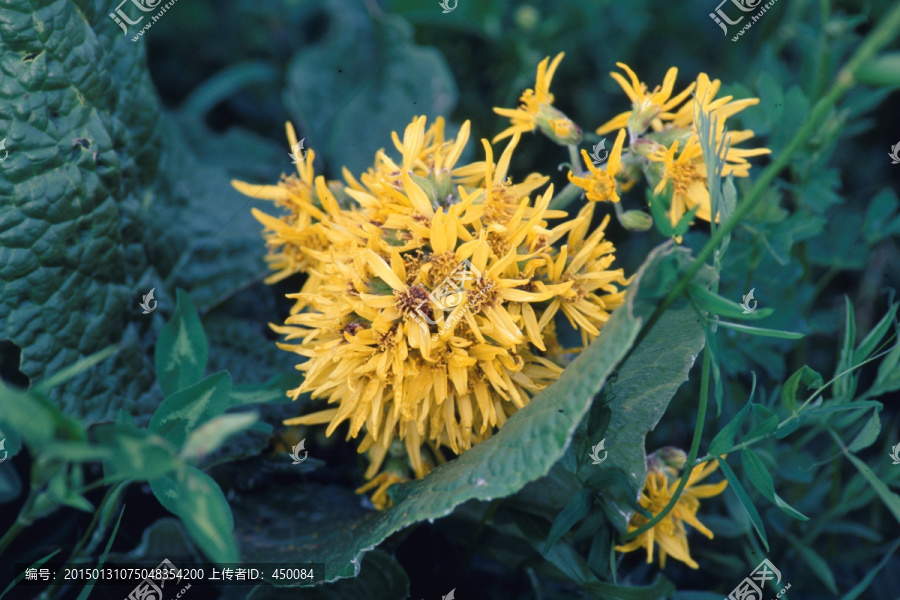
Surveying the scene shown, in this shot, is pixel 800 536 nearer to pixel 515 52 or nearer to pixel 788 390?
pixel 788 390

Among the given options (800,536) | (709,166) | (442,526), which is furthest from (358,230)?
(800,536)

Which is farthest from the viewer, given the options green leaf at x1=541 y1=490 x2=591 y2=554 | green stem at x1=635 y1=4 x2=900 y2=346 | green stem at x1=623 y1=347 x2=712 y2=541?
green leaf at x1=541 y1=490 x2=591 y2=554

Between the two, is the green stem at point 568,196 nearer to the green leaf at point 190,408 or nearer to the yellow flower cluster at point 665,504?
the yellow flower cluster at point 665,504

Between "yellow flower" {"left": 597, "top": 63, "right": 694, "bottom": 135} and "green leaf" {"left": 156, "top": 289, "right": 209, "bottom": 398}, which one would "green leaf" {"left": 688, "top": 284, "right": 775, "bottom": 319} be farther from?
"green leaf" {"left": 156, "top": 289, "right": 209, "bottom": 398}

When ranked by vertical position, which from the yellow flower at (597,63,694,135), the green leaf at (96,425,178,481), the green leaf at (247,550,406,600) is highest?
the yellow flower at (597,63,694,135)

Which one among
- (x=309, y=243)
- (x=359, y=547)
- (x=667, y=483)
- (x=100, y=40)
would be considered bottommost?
(x=359, y=547)

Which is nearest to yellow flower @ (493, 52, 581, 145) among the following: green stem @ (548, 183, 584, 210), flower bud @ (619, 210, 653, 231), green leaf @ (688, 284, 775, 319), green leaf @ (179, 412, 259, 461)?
green stem @ (548, 183, 584, 210)
